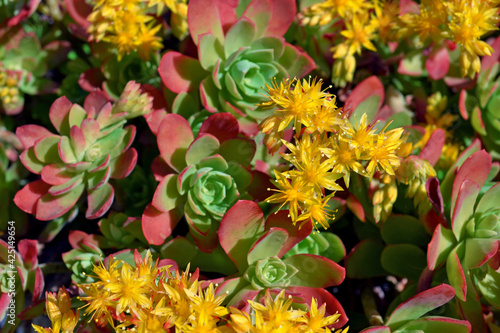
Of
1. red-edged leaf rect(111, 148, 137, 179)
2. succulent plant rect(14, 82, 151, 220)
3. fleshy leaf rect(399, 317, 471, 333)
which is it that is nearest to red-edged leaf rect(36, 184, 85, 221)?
succulent plant rect(14, 82, 151, 220)

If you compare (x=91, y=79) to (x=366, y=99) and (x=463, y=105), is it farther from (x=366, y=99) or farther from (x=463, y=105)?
(x=463, y=105)

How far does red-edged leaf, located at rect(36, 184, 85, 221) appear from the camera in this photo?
105 centimetres

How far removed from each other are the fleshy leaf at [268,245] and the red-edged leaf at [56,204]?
1.52 feet

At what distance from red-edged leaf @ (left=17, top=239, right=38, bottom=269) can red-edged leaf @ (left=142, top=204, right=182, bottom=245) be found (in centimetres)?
29

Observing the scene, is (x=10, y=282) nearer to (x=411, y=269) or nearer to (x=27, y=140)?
(x=27, y=140)

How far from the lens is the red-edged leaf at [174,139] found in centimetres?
100

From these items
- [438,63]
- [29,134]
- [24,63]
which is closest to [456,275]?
[438,63]

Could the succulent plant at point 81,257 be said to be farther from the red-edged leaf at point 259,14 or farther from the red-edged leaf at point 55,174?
the red-edged leaf at point 259,14

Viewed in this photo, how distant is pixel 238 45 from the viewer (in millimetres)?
1139

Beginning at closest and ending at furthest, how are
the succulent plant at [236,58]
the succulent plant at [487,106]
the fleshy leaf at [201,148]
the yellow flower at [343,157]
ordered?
the yellow flower at [343,157], the fleshy leaf at [201,148], the succulent plant at [236,58], the succulent plant at [487,106]

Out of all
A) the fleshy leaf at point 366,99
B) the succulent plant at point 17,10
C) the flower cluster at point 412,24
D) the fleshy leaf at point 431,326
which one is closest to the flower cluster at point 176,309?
the fleshy leaf at point 431,326

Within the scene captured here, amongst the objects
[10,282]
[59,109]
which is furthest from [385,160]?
[10,282]

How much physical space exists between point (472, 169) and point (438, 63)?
385mm

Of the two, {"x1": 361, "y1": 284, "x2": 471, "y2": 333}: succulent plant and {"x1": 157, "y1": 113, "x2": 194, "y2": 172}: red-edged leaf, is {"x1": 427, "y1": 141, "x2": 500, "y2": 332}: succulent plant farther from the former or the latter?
{"x1": 157, "y1": 113, "x2": 194, "y2": 172}: red-edged leaf
